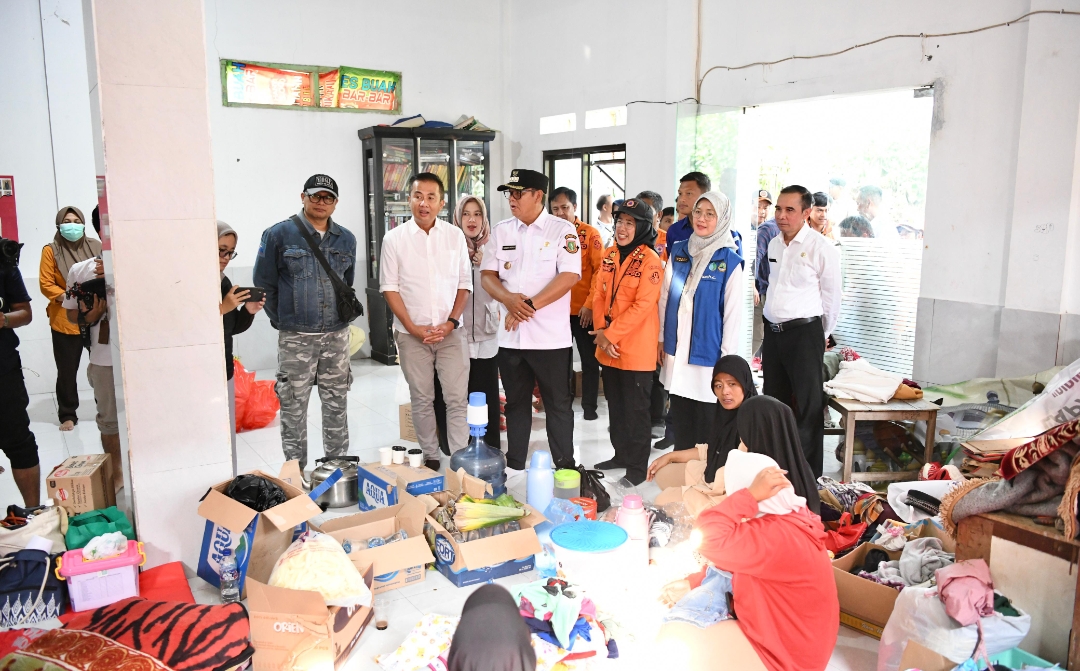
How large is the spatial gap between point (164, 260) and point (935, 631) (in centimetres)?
306

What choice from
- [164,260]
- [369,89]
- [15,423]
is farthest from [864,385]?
[369,89]

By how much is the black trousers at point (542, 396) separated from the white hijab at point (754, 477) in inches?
78.7

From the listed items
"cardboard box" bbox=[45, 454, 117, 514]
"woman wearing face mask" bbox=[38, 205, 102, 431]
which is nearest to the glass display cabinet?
"woman wearing face mask" bbox=[38, 205, 102, 431]

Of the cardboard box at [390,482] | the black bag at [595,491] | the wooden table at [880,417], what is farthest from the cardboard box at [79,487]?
the wooden table at [880,417]

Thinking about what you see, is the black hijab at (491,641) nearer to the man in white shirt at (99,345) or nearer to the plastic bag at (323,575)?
the plastic bag at (323,575)

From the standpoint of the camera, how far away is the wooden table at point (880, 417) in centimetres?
431

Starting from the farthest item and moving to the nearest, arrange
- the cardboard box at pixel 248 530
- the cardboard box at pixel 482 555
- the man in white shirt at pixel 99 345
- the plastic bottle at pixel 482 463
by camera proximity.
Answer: the plastic bottle at pixel 482 463, the man in white shirt at pixel 99 345, the cardboard box at pixel 482 555, the cardboard box at pixel 248 530

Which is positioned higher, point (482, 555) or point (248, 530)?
point (248, 530)

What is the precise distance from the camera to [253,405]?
550 centimetres

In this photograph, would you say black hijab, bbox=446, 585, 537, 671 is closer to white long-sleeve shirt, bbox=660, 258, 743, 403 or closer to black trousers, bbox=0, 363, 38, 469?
white long-sleeve shirt, bbox=660, 258, 743, 403

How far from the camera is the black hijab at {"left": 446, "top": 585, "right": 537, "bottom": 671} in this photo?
1670mm

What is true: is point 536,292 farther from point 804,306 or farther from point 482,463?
point 804,306

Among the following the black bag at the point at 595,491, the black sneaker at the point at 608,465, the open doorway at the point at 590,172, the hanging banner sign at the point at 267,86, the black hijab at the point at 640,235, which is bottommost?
the black sneaker at the point at 608,465

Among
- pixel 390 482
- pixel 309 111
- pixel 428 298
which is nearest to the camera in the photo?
pixel 390 482
